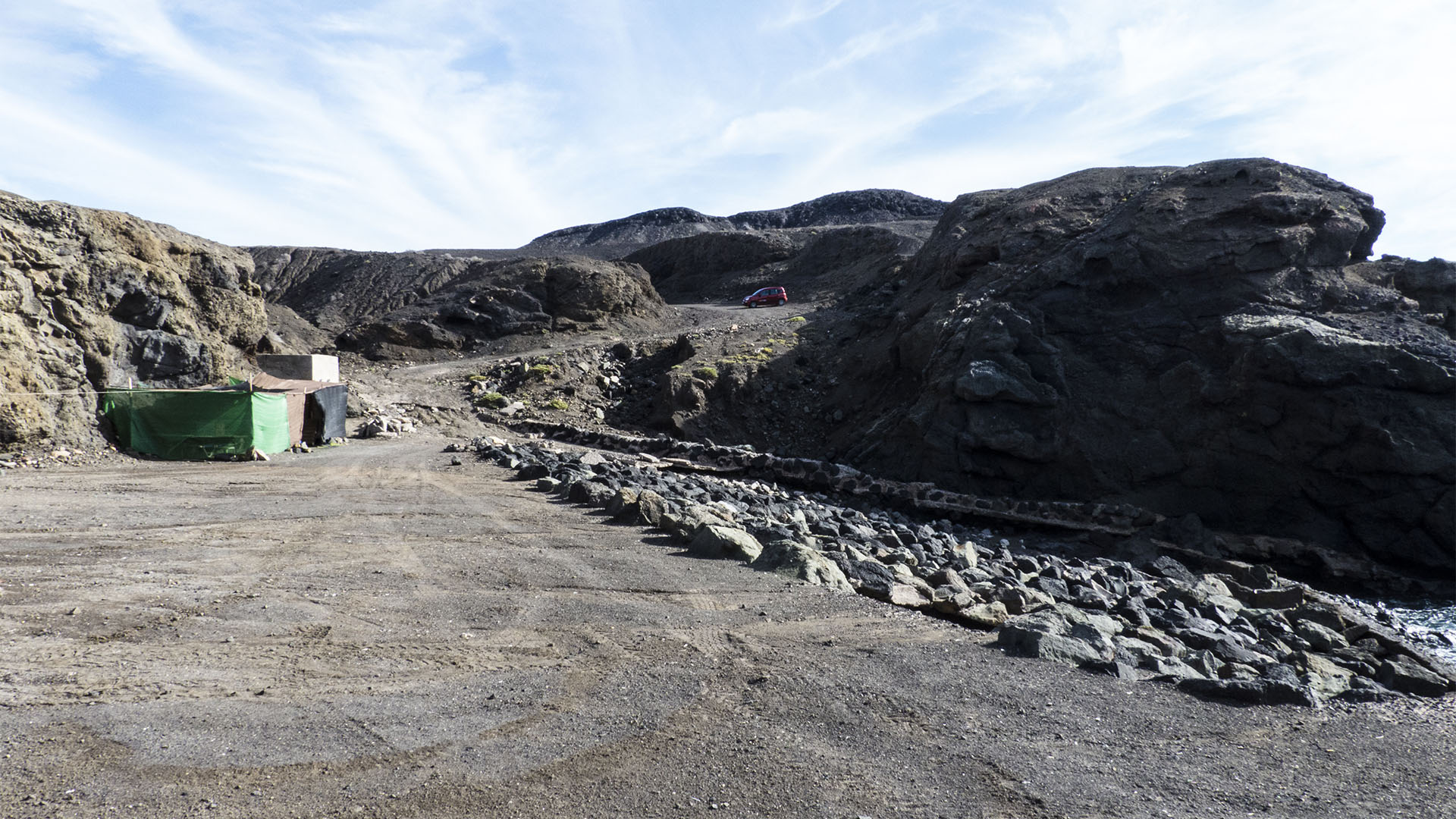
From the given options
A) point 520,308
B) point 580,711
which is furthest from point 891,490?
point 520,308

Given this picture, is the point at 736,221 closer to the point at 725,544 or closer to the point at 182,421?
the point at 182,421

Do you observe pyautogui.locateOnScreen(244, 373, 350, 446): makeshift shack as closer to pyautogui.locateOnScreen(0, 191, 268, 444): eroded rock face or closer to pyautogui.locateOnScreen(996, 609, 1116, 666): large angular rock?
pyautogui.locateOnScreen(0, 191, 268, 444): eroded rock face

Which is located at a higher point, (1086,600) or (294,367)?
(294,367)

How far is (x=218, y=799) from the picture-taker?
10.4 feet

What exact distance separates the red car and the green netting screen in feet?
85.7

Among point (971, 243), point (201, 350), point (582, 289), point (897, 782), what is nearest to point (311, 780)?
point (897, 782)

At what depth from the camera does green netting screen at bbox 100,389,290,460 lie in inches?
587

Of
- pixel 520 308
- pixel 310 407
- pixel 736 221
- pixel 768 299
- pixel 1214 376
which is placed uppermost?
pixel 736 221

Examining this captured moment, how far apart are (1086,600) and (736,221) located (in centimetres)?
7136

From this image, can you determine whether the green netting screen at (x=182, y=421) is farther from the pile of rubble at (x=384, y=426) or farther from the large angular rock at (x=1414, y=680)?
the large angular rock at (x=1414, y=680)

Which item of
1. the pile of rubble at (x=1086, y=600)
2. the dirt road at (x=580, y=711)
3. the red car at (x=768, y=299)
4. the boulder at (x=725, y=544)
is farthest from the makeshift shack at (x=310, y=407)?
the red car at (x=768, y=299)

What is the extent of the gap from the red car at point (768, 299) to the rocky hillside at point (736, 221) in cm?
2725

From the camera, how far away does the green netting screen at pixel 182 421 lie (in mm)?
14898

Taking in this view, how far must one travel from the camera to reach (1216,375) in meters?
18.1
